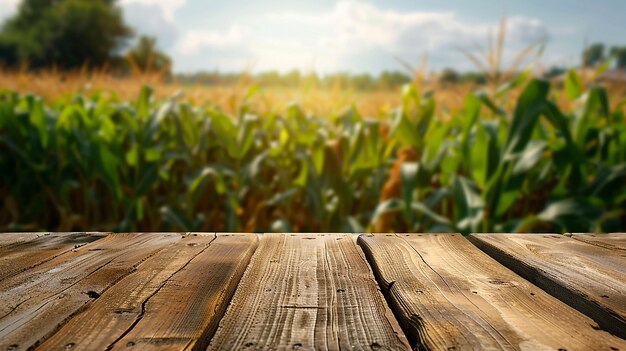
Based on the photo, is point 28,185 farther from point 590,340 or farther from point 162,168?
point 590,340

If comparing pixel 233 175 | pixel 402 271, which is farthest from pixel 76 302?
pixel 233 175

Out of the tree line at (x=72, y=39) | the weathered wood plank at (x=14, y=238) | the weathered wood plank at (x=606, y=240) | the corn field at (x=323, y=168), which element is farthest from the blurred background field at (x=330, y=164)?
the tree line at (x=72, y=39)

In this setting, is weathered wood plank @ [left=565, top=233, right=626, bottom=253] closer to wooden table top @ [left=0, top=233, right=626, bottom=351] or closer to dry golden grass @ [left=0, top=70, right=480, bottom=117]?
wooden table top @ [left=0, top=233, right=626, bottom=351]

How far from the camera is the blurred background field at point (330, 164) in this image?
2.67 m

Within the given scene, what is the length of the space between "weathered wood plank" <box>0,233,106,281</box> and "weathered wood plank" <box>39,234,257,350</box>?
0.19m

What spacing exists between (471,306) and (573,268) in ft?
0.93

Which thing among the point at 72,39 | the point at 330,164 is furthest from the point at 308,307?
the point at 72,39

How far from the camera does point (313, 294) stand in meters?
0.85

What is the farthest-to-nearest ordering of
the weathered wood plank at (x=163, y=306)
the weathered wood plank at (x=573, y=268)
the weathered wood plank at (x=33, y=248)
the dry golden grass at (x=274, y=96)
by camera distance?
the dry golden grass at (x=274, y=96)
the weathered wood plank at (x=33, y=248)
the weathered wood plank at (x=573, y=268)
the weathered wood plank at (x=163, y=306)

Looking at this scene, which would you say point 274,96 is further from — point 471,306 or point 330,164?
point 471,306

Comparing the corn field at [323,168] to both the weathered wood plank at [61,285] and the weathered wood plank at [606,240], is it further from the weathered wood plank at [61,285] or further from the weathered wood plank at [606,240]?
the weathered wood plank at [61,285]

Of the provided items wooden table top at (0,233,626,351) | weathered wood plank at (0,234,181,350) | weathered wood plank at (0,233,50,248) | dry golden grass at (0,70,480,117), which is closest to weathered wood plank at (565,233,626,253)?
wooden table top at (0,233,626,351)

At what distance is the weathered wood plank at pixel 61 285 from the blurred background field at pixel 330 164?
5.29ft

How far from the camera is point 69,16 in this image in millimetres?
35875
